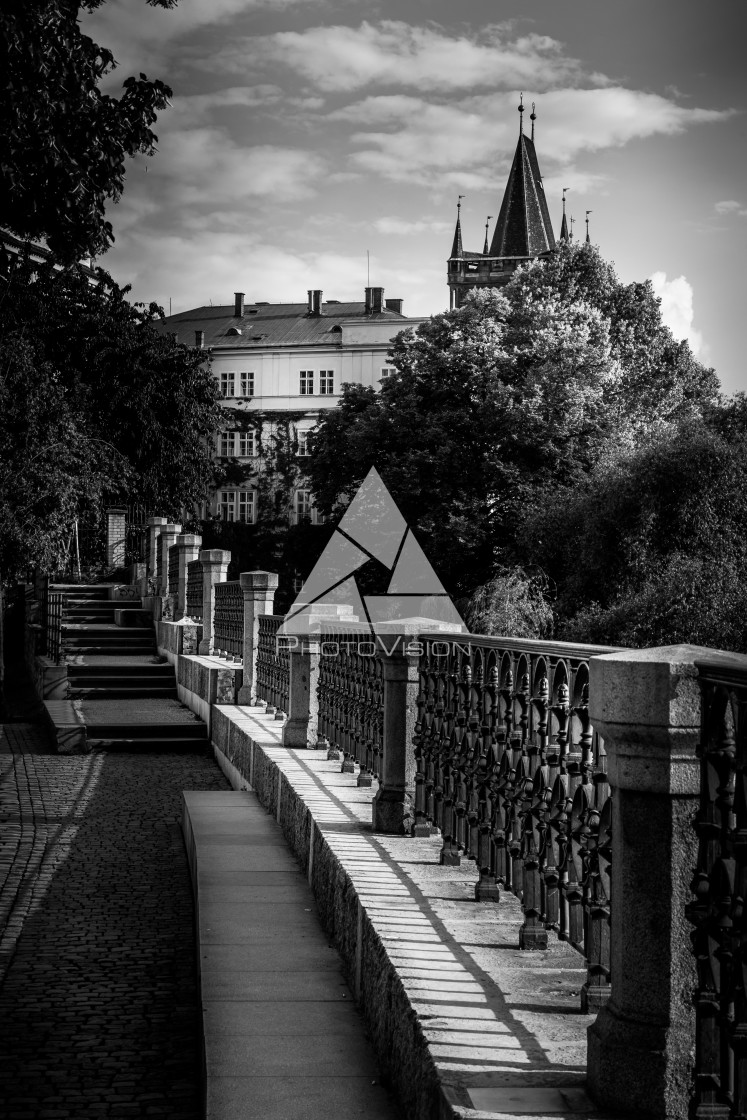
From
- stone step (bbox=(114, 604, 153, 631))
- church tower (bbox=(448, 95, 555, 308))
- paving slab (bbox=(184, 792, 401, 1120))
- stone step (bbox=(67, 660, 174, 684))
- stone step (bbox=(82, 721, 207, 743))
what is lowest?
stone step (bbox=(82, 721, 207, 743))

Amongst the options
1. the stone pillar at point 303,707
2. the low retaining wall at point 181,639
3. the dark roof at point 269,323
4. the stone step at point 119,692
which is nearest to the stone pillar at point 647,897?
the stone pillar at point 303,707

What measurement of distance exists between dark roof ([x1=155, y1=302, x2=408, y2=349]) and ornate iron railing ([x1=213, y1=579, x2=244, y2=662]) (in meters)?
59.3

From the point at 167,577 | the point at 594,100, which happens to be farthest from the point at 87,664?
the point at 594,100

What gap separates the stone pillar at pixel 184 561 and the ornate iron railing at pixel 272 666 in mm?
7948

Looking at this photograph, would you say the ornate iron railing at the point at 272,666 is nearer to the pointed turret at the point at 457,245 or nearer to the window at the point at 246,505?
the window at the point at 246,505

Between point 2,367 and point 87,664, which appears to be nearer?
point 87,664

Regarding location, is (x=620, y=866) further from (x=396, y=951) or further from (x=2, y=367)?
(x=2, y=367)

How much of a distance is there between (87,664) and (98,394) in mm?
15646

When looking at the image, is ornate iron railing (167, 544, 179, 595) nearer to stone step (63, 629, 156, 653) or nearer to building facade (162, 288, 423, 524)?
stone step (63, 629, 156, 653)

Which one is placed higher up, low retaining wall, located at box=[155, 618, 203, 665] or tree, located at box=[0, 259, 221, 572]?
tree, located at box=[0, 259, 221, 572]

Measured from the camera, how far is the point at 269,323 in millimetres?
80438

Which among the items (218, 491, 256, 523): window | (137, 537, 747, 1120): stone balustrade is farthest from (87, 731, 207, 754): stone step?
(218, 491, 256, 523): window

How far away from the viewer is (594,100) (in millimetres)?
60719

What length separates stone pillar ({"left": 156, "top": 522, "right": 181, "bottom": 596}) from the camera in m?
23.2
